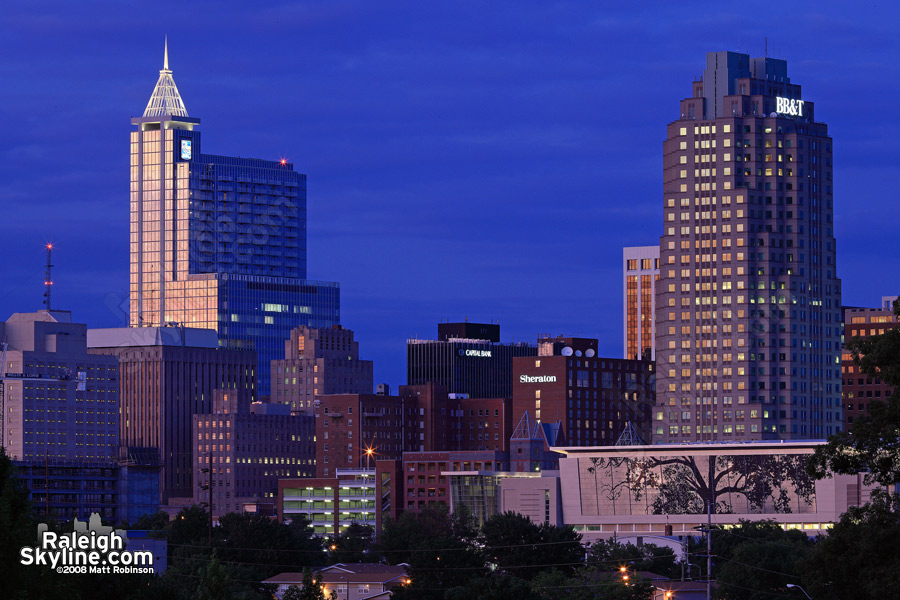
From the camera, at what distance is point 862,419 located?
7231cm

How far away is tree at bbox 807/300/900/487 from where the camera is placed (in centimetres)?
7000

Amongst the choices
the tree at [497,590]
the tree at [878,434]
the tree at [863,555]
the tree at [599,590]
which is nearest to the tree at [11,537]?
the tree at [878,434]

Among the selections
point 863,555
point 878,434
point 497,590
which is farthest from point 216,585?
point 497,590

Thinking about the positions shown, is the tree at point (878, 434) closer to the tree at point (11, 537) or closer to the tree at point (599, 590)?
the tree at point (11, 537)

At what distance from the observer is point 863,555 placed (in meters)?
73.9

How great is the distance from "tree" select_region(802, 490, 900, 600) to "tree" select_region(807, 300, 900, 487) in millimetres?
2795

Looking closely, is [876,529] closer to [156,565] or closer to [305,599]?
[305,599]

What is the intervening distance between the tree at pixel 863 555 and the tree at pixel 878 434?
2.80m

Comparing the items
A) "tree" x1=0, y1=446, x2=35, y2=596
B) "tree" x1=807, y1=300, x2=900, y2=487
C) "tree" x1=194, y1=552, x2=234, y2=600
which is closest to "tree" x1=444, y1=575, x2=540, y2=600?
"tree" x1=194, y1=552, x2=234, y2=600

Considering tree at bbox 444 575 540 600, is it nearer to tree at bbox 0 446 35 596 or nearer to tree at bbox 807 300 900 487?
tree at bbox 807 300 900 487

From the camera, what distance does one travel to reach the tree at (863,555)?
72.6 metres

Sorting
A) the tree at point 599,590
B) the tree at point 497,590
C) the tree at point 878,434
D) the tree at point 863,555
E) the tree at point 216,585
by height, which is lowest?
the tree at point 599,590

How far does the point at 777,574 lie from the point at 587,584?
21.2 metres

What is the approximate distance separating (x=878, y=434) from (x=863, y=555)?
20.9 feet
